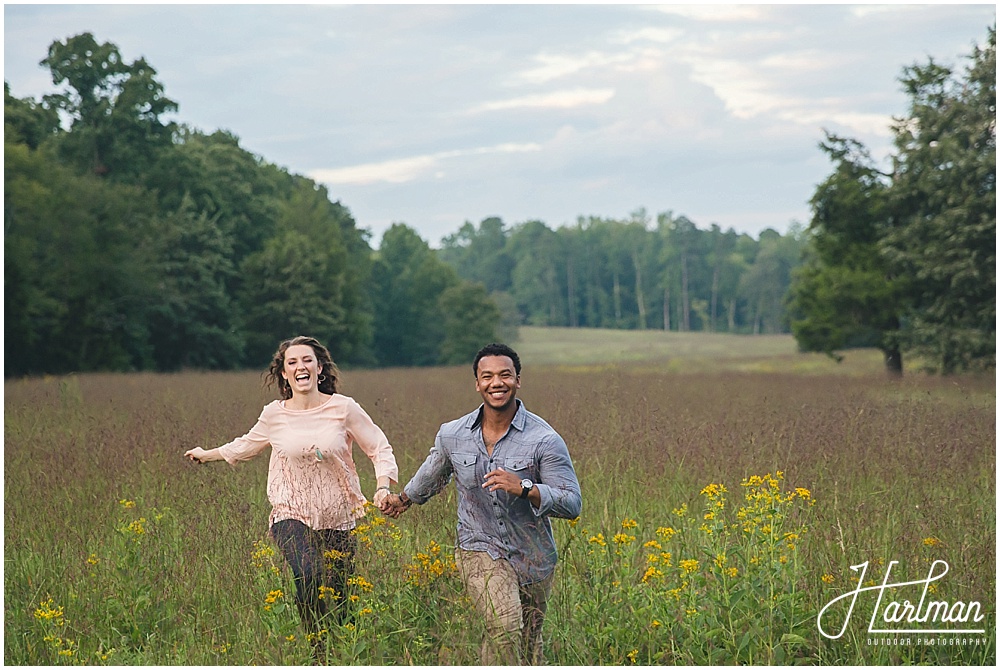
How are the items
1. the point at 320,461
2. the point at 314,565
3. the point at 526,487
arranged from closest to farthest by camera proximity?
1. the point at 526,487
2. the point at 314,565
3. the point at 320,461

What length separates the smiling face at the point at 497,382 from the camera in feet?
14.2

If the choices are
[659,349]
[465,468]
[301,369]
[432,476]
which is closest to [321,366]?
[301,369]

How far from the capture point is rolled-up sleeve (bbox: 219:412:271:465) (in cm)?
500

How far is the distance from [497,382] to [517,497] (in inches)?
18.9

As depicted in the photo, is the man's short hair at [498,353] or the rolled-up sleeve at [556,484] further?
the man's short hair at [498,353]

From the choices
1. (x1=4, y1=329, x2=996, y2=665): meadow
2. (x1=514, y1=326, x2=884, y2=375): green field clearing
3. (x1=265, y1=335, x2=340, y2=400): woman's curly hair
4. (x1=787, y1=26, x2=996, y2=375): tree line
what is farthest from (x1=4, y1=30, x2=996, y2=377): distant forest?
(x1=265, y1=335, x2=340, y2=400): woman's curly hair

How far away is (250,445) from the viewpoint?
16.7 ft

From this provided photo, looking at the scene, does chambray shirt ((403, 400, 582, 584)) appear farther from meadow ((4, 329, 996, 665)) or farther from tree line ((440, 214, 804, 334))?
tree line ((440, 214, 804, 334))

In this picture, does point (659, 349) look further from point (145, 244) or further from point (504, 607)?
point (504, 607)

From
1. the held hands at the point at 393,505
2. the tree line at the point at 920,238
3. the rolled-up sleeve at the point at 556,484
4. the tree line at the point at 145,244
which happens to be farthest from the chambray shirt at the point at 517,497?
the tree line at the point at 145,244

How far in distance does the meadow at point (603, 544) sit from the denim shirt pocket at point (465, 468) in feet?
1.22

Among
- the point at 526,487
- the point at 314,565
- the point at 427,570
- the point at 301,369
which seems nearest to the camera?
the point at 526,487

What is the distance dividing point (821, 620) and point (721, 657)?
531 millimetres

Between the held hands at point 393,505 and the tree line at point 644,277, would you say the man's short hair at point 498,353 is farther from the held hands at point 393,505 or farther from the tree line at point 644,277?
the tree line at point 644,277
